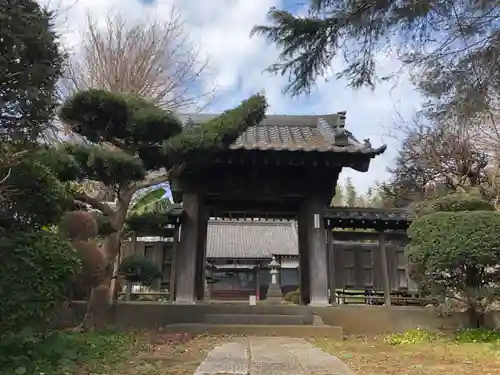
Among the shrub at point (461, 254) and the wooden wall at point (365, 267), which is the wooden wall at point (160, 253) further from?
the shrub at point (461, 254)

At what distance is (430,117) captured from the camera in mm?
4656

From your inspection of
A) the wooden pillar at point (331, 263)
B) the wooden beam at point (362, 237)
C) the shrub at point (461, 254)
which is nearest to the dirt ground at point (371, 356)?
the shrub at point (461, 254)

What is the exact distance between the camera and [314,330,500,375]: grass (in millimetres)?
4406

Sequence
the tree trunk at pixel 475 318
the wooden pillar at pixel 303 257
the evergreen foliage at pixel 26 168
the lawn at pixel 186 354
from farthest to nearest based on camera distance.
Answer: the wooden pillar at pixel 303 257 < the tree trunk at pixel 475 318 < the lawn at pixel 186 354 < the evergreen foliage at pixel 26 168

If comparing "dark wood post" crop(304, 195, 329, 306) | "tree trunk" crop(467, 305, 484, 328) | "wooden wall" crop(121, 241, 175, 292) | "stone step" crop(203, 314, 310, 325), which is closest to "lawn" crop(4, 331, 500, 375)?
"tree trunk" crop(467, 305, 484, 328)

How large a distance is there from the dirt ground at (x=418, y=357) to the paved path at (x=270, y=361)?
0.33m

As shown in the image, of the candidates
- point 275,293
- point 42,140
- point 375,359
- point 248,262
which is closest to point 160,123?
point 42,140

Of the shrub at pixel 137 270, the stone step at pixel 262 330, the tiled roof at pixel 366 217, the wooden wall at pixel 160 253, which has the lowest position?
the stone step at pixel 262 330

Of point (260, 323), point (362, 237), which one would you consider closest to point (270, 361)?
point (260, 323)

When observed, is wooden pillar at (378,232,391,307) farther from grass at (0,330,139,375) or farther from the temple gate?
grass at (0,330,139,375)

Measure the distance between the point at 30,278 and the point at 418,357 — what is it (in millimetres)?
4118

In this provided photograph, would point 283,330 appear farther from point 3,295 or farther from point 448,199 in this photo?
point 3,295

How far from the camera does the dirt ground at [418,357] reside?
4348 millimetres

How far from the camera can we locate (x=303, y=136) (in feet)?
32.4
